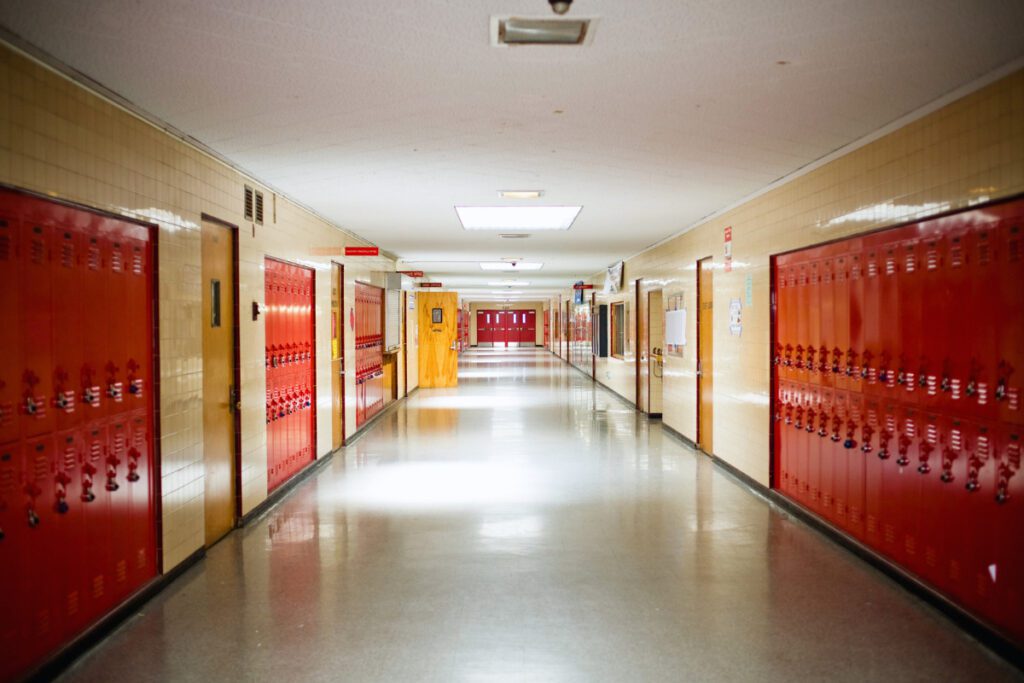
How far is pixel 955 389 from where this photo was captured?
354cm

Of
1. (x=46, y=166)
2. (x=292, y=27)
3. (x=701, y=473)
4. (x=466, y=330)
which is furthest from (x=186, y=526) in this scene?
(x=466, y=330)

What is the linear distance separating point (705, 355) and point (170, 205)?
5.81 m

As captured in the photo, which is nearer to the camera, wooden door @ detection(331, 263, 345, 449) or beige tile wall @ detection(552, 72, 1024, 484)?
beige tile wall @ detection(552, 72, 1024, 484)

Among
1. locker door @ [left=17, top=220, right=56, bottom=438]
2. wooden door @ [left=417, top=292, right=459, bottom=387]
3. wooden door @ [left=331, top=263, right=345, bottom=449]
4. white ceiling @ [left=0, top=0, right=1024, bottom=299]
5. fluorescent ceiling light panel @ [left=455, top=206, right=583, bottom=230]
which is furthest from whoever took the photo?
wooden door @ [left=417, top=292, right=459, bottom=387]

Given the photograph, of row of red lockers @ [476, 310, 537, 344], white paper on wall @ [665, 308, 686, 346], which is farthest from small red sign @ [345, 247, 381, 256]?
row of red lockers @ [476, 310, 537, 344]

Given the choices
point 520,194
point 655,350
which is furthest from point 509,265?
point 520,194

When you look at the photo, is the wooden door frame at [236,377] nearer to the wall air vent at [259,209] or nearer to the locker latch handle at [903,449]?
the wall air vent at [259,209]

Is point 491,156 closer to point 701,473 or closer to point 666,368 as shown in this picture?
point 701,473

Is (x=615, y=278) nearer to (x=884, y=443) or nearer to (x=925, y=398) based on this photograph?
(x=884, y=443)

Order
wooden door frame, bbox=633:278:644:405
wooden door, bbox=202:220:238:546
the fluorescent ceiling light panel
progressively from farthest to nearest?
wooden door frame, bbox=633:278:644:405
the fluorescent ceiling light panel
wooden door, bbox=202:220:238:546

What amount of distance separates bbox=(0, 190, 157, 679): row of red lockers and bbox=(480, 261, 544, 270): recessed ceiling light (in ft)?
33.2

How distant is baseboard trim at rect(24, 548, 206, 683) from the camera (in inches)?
115

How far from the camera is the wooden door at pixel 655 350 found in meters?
10.6

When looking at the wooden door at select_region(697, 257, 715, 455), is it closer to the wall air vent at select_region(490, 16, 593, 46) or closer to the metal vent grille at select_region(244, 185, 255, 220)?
the metal vent grille at select_region(244, 185, 255, 220)
